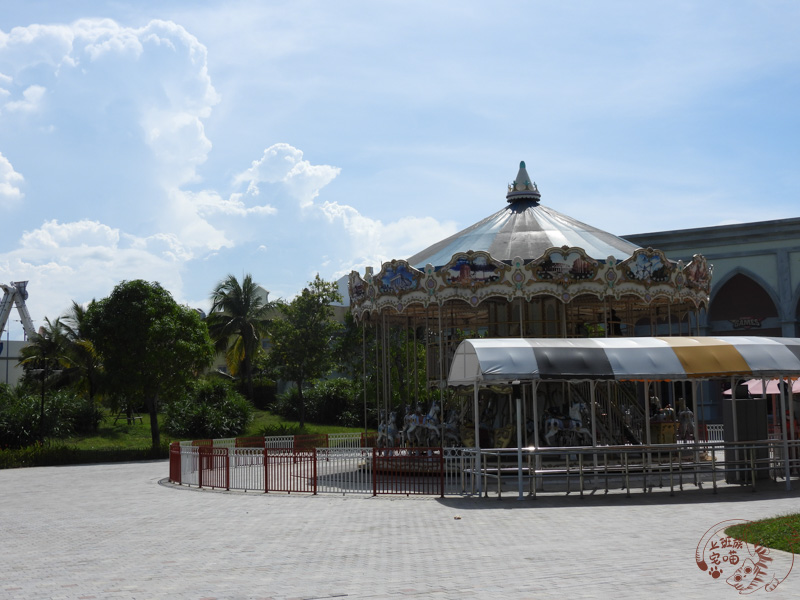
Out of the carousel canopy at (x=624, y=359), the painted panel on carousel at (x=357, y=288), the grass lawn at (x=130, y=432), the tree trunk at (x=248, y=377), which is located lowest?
the grass lawn at (x=130, y=432)

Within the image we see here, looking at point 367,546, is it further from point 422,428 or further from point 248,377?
A: point 248,377

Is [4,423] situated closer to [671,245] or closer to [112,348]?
[112,348]

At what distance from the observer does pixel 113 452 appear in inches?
1331

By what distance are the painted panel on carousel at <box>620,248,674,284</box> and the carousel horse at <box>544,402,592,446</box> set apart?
13.1 ft

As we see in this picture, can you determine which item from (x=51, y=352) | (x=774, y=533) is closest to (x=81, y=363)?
(x=51, y=352)

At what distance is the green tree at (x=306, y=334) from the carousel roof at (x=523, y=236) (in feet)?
62.4

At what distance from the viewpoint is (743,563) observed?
30.5ft

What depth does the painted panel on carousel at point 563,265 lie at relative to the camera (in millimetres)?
22734

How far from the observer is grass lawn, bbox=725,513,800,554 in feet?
32.8

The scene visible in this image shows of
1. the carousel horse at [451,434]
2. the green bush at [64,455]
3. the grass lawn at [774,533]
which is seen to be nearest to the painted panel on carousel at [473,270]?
the carousel horse at [451,434]

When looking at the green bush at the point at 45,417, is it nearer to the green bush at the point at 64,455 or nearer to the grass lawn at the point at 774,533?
the green bush at the point at 64,455

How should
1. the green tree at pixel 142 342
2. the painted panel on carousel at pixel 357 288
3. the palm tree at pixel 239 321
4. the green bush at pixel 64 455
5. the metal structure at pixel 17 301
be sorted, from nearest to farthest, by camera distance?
1. the painted panel on carousel at pixel 357 288
2. the green bush at pixel 64 455
3. the green tree at pixel 142 342
4. the palm tree at pixel 239 321
5. the metal structure at pixel 17 301

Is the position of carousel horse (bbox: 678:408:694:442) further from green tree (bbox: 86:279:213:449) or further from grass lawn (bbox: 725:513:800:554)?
green tree (bbox: 86:279:213:449)

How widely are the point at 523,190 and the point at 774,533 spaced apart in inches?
755
